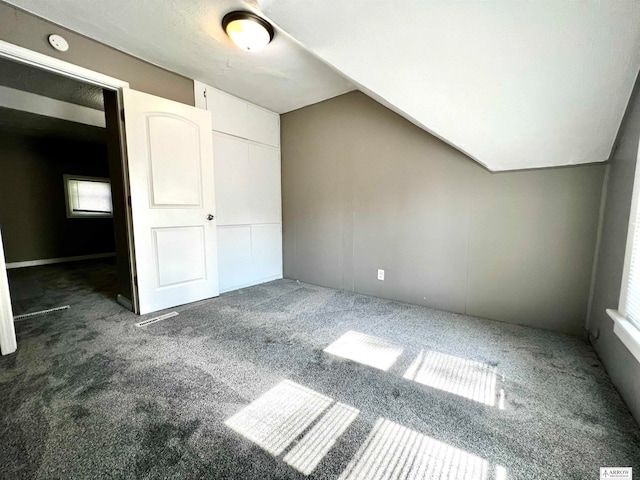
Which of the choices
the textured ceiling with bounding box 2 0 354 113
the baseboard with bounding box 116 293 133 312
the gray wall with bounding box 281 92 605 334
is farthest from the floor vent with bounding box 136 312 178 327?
the textured ceiling with bounding box 2 0 354 113

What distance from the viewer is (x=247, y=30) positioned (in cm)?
188

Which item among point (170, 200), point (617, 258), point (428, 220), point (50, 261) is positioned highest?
point (170, 200)

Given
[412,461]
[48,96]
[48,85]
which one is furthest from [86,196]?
[412,461]

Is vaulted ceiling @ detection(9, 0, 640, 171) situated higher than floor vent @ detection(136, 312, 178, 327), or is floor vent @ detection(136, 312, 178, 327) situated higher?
vaulted ceiling @ detection(9, 0, 640, 171)

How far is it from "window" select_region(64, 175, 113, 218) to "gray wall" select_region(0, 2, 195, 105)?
4034 millimetres

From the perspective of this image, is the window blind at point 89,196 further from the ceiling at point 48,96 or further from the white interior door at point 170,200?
the white interior door at point 170,200

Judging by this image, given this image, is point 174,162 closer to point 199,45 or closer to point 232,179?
point 232,179

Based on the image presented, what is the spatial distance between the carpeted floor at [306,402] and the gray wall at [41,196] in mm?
4111

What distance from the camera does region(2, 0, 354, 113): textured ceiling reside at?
1.77 metres

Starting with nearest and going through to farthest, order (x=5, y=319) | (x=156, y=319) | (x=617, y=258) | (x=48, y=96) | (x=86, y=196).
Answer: (x=617, y=258) → (x=5, y=319) → (x=156, y=319) → (x=48, y=96) → (x=86, y=196)

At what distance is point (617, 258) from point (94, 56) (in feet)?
13.4

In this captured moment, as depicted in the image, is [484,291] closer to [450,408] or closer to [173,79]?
[450,408]
